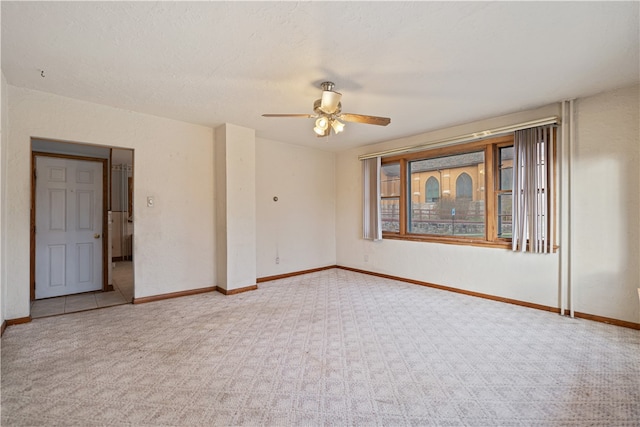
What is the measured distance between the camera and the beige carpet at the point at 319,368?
1.76 meters

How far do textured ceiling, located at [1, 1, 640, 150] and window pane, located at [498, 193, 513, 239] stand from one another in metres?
1.16

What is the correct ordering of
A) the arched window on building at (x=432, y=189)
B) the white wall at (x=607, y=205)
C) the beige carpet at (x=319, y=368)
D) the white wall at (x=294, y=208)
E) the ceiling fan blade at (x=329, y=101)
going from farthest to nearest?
the white wall at (x=294, y=208) → the arched window on building at (x=432, y=189) → the white wall at (x=607, y=205) → the ceiling fan blade at (x=329, y=101) → the beige carpet at (x=319, y=368)

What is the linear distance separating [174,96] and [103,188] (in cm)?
231

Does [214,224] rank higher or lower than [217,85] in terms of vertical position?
lower

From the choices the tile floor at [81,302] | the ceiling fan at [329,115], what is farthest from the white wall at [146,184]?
the ceiling fan at [329,115]

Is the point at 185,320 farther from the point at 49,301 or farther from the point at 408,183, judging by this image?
the point at 408,183

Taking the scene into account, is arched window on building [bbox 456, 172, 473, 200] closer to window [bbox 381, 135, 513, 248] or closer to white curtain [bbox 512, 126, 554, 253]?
window [bbox 381, 135, 513, 248]

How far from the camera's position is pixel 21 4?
1.83 metres

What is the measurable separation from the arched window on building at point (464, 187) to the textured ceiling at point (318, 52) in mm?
1132

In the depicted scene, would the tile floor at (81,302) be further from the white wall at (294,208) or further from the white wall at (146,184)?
the white wall at (294,208)

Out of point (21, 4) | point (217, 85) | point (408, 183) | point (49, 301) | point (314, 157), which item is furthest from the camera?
point (314, 157)

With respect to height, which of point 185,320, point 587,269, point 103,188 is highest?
point 103,188

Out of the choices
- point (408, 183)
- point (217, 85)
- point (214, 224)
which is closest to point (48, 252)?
point (214, 224)

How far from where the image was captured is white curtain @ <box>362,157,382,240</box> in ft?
17.5
